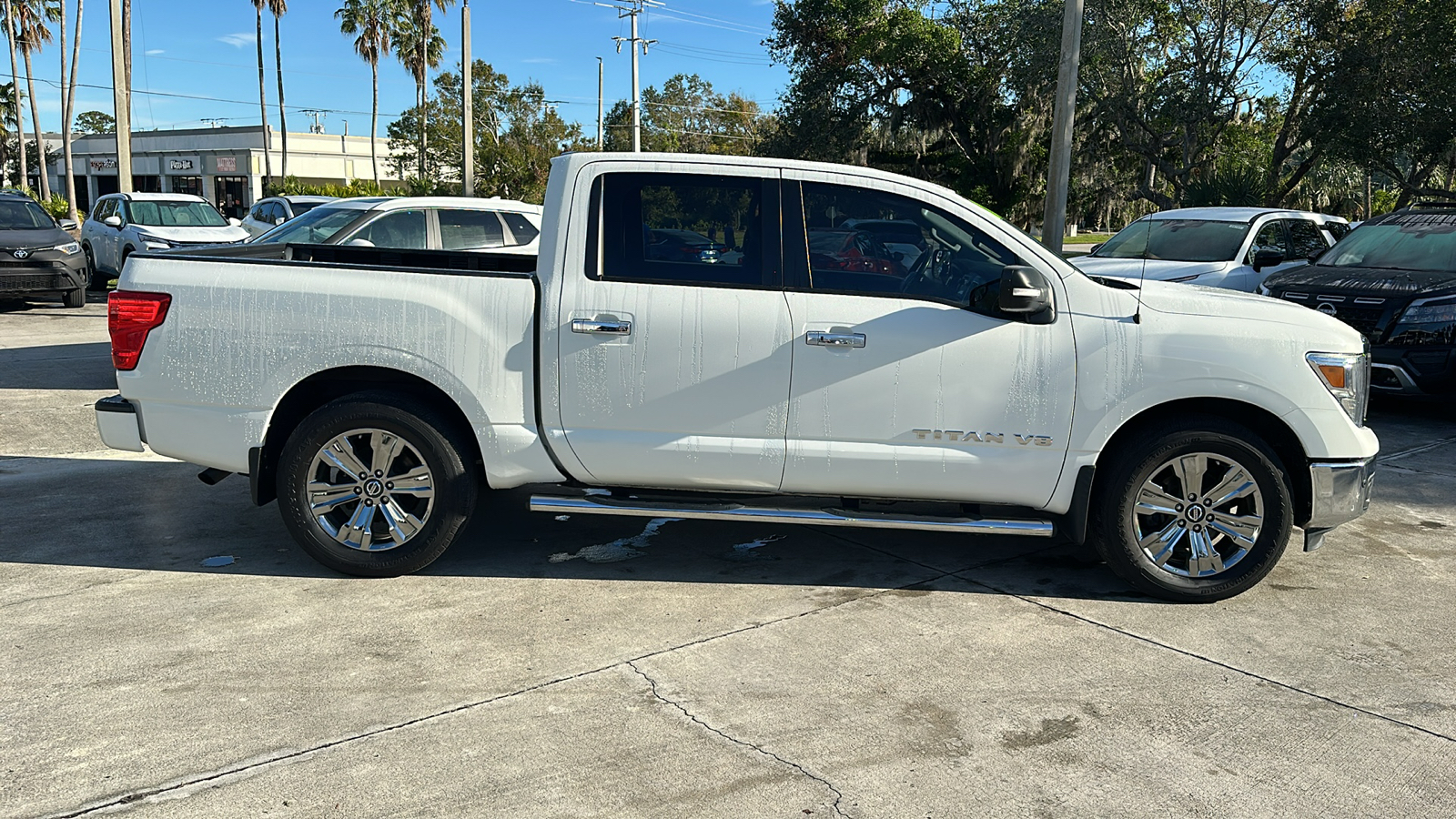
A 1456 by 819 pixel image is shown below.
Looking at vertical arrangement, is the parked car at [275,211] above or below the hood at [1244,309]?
above

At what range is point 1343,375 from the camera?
497 cm

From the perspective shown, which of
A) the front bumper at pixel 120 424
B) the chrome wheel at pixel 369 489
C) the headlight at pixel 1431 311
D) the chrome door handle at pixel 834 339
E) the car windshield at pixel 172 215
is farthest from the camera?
the car windshield at pixel 172 215

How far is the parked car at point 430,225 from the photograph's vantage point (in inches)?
430

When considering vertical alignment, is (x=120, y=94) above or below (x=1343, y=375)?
above

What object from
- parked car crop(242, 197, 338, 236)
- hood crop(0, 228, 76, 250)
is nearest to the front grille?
hood crop(0, 228, 76, 250)

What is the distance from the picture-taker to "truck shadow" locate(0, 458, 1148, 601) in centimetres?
534

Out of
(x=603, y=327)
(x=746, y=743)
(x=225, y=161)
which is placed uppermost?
(x=225, y=161)

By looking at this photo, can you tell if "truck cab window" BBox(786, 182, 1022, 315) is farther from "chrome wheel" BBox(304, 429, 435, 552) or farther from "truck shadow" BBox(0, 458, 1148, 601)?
"chrome wheel" BBox(304, 429, 435, 552)

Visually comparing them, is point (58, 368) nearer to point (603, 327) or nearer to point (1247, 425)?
point (603, 327)

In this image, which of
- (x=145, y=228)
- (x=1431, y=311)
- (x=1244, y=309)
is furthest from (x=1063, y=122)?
(x=145, y=228)

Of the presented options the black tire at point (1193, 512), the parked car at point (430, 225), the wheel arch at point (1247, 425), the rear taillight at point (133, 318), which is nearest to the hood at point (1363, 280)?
the wheel arch at point (1247, 425)

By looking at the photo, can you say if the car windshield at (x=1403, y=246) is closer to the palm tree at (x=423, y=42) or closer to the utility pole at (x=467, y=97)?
the utility pole at (x=467, y=97)

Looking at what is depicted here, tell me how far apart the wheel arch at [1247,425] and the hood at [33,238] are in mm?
15642

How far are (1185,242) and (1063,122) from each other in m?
3.98
